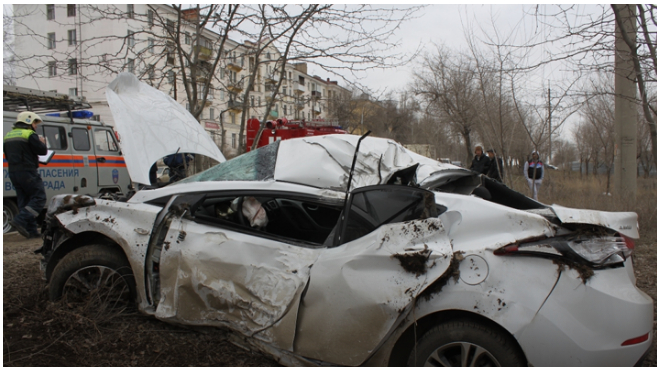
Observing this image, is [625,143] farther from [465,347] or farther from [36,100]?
[36,100]

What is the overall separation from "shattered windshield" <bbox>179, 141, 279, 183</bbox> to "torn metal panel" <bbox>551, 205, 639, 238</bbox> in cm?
188

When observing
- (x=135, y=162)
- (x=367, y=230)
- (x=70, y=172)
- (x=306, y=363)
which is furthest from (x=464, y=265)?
(x=70, y=172)

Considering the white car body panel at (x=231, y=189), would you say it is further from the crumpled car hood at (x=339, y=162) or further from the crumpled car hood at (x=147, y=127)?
the crumpled car hood at (x=147, y=127)

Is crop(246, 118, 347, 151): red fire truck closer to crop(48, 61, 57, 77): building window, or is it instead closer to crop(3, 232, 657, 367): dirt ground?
crop(48, 61, 57, 77): building window

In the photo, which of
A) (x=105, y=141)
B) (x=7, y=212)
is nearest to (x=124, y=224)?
(x=7, y=212)

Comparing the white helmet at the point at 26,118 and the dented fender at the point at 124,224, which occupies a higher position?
the white helmet at the point at 26,118

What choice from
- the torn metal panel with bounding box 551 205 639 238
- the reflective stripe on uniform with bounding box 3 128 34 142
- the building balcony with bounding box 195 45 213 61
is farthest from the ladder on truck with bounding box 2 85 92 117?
the torn metal panel with bounding box 551 205 639 238

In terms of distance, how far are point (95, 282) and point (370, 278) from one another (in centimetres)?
217

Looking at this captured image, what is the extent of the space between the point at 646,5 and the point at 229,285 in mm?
5545

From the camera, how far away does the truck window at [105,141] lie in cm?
870

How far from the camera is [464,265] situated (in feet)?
7.03

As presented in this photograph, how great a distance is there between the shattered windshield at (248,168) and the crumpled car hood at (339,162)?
0.07m

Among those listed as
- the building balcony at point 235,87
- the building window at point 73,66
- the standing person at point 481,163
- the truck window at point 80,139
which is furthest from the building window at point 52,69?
the standing person at point 481,163

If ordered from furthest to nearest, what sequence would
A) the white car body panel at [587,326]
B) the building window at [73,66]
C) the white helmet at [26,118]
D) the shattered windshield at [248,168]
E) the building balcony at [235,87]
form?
1. the building balcony at [235,87]
2. the building window at [73,66]
3. the white helmet at [26,118]
4. the shattered windshield at [248,168]
5. the white car body panel at [587,326]
